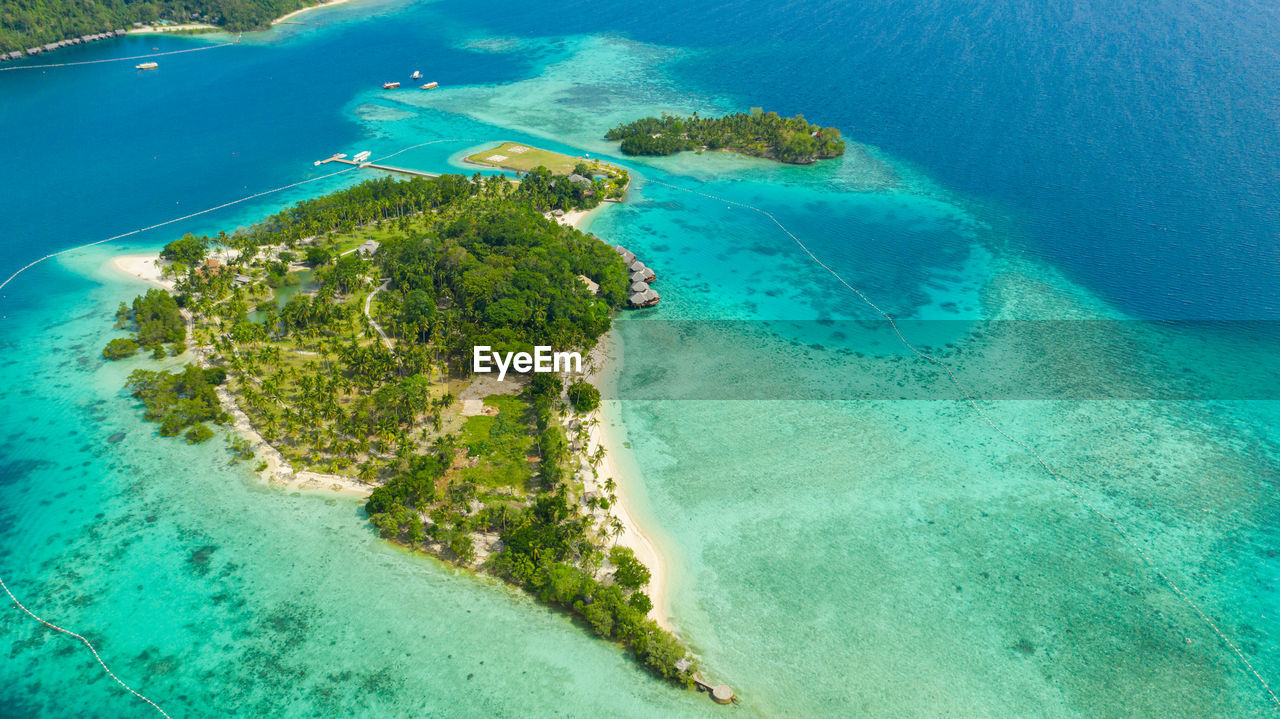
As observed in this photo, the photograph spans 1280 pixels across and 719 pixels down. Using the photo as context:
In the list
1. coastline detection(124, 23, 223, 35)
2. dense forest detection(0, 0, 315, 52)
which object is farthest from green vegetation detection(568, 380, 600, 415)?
coastline detection(124, 23, 223, 35)

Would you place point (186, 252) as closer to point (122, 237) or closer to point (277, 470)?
point (122, 237)

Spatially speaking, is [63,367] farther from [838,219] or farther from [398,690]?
[838,219]

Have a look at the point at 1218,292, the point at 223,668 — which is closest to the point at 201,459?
the point at 223,668

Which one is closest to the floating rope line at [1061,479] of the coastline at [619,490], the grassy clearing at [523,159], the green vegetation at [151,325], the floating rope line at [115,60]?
the coastline at [619,490]

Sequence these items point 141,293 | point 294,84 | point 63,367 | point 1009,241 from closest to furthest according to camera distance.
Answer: point 63,367
point 141,293
point 1009,241
point 294,84

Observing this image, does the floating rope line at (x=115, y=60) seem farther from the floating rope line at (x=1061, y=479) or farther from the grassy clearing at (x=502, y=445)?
the floating rope line at (x=1061, y=479)

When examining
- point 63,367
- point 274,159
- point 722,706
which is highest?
point 274,159

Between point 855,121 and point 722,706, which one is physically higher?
point 855,121
